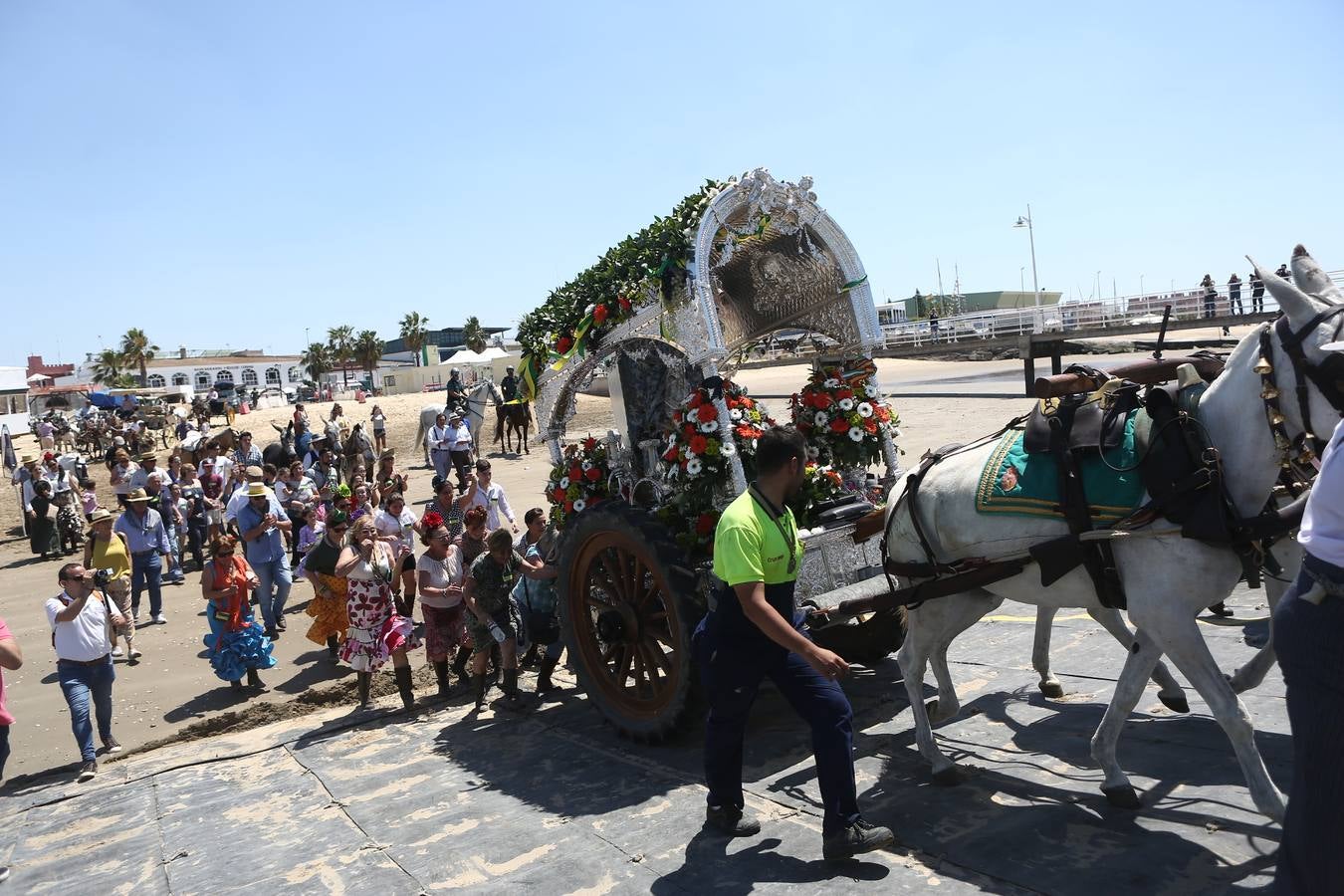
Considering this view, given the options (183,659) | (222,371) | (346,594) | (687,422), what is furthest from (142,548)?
(222,371)

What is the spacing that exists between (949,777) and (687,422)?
2.61 m

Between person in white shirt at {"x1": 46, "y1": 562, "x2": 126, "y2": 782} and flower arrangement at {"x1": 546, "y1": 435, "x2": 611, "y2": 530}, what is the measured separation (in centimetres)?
368

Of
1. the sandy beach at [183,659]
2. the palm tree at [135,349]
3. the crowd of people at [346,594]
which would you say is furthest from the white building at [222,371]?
the crowd of people at [346,594]

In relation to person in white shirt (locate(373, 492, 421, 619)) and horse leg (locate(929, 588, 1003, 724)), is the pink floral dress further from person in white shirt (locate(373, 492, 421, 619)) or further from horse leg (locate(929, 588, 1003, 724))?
horse leg (locate(929, 588, 1003, 724))

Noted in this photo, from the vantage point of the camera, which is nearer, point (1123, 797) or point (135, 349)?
point (1123, 797)

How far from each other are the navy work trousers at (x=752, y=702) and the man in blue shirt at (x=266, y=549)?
7.78 metres

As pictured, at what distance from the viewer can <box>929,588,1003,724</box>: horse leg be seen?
5605 millimetres

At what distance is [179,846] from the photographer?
5.98 meters

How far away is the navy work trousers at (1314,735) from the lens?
9.32ft

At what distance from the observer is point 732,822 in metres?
5.02

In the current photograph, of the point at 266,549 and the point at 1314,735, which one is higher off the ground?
the point at 1314,735

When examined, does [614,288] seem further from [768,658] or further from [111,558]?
[111,558]

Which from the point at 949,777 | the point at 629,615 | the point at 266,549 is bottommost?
the point at 949,777

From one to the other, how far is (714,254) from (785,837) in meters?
3.61
